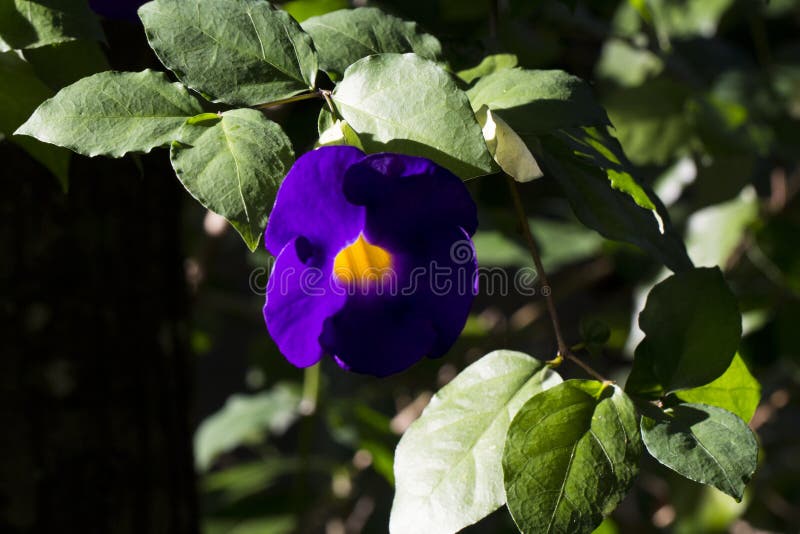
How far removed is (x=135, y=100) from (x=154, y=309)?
634mm

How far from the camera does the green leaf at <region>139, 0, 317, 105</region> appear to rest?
1.88ft

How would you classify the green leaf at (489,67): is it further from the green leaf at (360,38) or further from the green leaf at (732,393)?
the green leaf at (732,393)

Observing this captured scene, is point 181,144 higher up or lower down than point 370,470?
higher up

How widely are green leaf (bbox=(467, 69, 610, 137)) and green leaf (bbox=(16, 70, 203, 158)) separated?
19 cm

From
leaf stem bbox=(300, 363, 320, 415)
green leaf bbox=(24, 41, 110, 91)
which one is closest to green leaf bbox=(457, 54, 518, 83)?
green leaf bbox=(24, 41, 110, 91)

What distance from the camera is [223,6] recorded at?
60cm

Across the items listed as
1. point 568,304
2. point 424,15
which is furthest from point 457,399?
point 568,304

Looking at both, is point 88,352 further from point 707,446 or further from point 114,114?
point 707,446

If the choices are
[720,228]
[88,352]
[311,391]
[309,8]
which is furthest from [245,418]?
[309,8]

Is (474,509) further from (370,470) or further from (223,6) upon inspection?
(370,470)

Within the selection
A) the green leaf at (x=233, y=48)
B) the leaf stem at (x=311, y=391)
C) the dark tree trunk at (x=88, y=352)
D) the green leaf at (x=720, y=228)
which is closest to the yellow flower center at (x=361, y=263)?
the green leaf at (x=233, y=48)

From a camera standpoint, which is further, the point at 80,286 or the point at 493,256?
the point at 493,256

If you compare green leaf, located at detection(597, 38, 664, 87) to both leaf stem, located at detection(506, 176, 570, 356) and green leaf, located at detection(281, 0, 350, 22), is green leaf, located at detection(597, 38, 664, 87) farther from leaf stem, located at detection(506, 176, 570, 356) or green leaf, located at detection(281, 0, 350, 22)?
leaf stem, located at detection(506, 176, 570, 356)

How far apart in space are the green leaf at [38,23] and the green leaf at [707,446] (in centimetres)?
43
